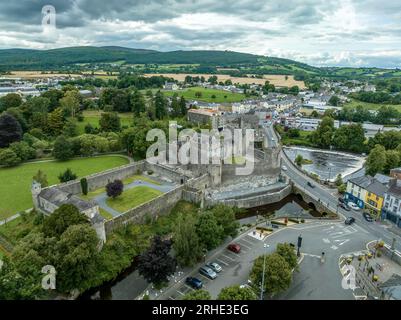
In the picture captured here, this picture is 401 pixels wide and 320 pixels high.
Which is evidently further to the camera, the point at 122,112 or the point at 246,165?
the point at 122,112

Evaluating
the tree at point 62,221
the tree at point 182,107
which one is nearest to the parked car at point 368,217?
the tree at point 62,221

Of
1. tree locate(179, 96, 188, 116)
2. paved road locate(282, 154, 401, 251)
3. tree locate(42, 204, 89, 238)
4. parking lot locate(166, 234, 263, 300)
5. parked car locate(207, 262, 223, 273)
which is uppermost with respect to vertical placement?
tree locate(179, 96, 188, 116)

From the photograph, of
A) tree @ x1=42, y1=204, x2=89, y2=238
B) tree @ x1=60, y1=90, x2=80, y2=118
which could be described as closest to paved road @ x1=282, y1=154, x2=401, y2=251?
tree @ x1=42, y1=204, x2=89, y2=238

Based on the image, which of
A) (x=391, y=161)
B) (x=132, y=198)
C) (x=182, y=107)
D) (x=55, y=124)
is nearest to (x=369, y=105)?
(x=391, y=161)

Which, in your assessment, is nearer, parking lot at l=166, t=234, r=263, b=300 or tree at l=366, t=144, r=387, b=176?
parking lot at l=166, t=234, r=263, b=300

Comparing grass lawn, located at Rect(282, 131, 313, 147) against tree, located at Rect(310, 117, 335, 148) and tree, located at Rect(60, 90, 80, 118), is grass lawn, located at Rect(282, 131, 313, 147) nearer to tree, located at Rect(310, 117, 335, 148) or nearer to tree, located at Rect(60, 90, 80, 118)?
tree, located at Rect(310, 117, 335, 148)
